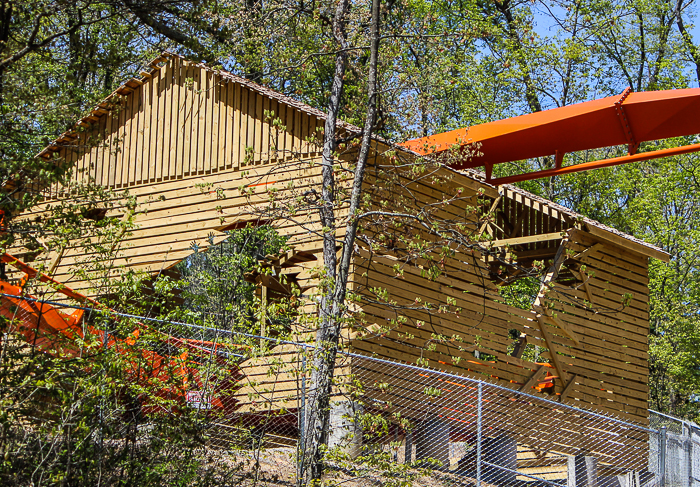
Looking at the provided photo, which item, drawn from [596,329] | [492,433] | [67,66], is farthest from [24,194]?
[596,329]

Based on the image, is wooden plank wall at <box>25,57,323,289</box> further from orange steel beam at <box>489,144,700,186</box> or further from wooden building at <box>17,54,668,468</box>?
orange steel beam at <box>489,144,700,186</box>

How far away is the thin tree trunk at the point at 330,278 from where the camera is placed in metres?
8.94

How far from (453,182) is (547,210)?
7.93 ft

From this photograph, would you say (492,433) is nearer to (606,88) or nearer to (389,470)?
(389,470)

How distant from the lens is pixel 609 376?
54.3ft

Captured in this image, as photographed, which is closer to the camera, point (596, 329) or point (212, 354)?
point (212, 354)

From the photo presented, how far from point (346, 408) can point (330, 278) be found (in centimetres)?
318

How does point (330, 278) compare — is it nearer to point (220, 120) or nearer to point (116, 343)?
point (116, 343)

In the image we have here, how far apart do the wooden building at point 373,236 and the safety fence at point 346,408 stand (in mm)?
748

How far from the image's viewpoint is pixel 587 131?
13.1m

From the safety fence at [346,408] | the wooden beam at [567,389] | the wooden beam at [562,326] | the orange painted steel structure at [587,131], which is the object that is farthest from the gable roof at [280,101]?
the safety fence at [346,408]

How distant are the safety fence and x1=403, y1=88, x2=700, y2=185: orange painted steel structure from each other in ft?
→ 11.8

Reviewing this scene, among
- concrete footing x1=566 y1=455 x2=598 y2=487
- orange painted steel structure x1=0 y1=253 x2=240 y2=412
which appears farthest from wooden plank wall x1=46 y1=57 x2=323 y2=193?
Answer: concrete footing x1=566 y1=455 x2=598 y2=487

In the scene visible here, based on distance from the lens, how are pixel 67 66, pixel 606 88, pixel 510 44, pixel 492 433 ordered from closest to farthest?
pixel 67 66
pixel 492 433
pixel 510 44
pixel 606 88
